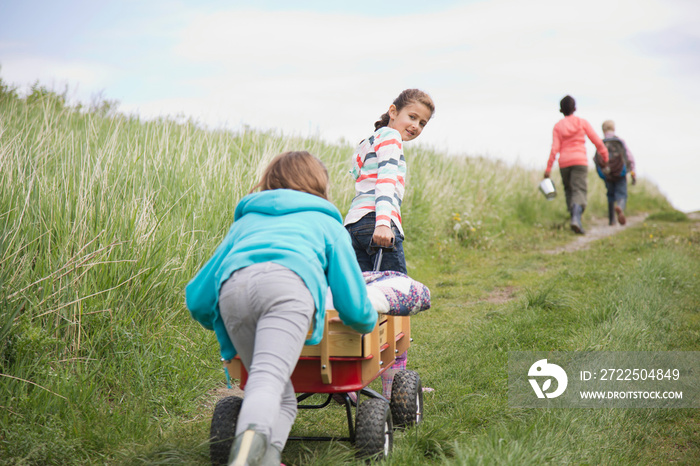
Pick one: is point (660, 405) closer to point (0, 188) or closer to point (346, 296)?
point (346, 296)

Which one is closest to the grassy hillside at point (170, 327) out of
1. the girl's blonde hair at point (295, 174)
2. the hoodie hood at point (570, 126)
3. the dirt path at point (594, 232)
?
the girl's blonde hair at point (295, 174)

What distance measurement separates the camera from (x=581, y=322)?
4812 millimetres

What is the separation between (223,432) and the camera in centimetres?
246

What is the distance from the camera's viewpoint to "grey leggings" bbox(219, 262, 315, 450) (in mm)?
1912

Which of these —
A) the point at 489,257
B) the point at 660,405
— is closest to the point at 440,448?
the point at 660,405

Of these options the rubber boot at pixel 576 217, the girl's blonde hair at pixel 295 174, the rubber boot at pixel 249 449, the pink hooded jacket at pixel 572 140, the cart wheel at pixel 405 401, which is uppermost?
the pink hooded jacket at pixel 572 140

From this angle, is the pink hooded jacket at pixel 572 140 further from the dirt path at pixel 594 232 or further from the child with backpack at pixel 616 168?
the dirt path at pixel 594 232

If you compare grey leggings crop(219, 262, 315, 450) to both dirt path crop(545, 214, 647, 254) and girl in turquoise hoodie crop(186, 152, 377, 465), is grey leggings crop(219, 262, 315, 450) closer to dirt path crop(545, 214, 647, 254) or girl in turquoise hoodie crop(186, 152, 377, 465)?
girl in turquoise hoodie crop(186, 152, 377, 465)

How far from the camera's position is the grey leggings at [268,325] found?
6.27 feet

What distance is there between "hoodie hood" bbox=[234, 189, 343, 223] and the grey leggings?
297 millimetres

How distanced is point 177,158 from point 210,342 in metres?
2.28

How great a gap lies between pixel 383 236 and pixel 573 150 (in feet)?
28.1

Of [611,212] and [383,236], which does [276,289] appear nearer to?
[383,236]

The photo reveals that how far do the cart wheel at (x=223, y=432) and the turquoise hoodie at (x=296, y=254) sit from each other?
26 cm
